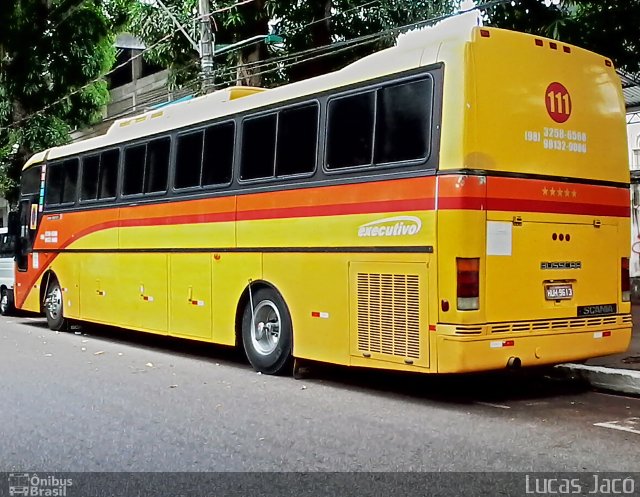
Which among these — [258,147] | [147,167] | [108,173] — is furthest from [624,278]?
[108,173]

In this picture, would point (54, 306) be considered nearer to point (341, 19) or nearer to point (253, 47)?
point (253, 47)

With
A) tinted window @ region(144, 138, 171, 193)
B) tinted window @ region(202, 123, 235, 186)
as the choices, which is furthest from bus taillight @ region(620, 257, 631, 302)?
tinted window @ region(144, 138, 171, 193)

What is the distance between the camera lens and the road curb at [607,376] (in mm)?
9086

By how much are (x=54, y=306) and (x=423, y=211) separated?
10166mm

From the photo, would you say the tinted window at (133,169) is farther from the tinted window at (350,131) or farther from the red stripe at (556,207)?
the red stripe at (556,207)

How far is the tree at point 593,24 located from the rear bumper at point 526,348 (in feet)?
15.8

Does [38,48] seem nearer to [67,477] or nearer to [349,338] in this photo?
[349,338]

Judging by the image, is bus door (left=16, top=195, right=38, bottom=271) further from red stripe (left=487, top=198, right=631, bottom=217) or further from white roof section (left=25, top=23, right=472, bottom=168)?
red stripe (left=487, top=198, right=631, bottom=217)

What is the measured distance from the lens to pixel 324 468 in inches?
240

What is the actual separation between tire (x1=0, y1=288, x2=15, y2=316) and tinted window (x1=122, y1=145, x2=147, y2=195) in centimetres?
788

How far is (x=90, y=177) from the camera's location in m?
14.9

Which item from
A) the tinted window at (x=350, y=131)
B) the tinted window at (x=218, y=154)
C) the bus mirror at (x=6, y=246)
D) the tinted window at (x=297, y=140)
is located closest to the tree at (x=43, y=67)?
the bus mirror at (x=6, y=246)

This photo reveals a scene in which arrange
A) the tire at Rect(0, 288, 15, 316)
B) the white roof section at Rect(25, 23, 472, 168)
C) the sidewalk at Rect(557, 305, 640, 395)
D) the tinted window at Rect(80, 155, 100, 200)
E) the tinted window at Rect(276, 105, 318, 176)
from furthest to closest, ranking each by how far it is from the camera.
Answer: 1. the tire at Rect(0, 288, 15, 316)
2. the tinted window at Rect(80, 155, 100, 200)
3. the tinted window at Rect(276, 105, 318, 176)
4. the sidewalk at Rect(557, 305, 640, 395)
5. the white roof section at Rect(25, 23, 472, 168)

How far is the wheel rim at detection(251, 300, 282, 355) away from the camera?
10.5 m
